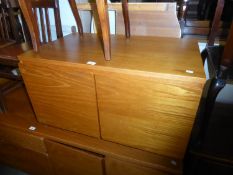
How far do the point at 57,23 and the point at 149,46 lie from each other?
0.55 meters

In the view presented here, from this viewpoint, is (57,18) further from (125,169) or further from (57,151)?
(125,169)

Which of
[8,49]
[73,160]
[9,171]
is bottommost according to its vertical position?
[9,171]

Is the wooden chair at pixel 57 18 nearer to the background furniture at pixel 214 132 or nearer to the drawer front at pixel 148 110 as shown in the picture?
the drawer front at pixel 148 110

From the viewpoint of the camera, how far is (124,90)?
625 millimetres

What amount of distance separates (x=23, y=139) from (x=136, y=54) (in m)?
0.71

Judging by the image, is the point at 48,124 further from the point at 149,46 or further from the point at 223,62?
the point at 223,62

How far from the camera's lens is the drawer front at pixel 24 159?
3.23 ft

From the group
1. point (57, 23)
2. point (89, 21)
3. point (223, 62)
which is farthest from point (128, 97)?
point (89, 21)

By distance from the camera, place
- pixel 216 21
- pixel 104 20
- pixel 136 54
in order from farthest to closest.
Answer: pixel 216 21 < pixel 136 54 < pixel 104 20


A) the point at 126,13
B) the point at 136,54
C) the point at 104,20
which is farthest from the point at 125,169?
the point at 126,13

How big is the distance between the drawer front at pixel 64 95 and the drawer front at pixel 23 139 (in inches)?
5.3

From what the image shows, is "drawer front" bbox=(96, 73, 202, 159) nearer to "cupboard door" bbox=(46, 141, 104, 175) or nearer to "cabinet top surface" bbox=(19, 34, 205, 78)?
"cabinet top surface" bbox=(19, 34, 205, 78)

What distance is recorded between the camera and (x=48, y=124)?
90cm

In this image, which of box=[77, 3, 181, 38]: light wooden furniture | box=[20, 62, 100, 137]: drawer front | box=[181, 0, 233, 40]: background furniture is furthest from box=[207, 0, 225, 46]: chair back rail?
box=[20, 62, 100, 137]: drawer front
